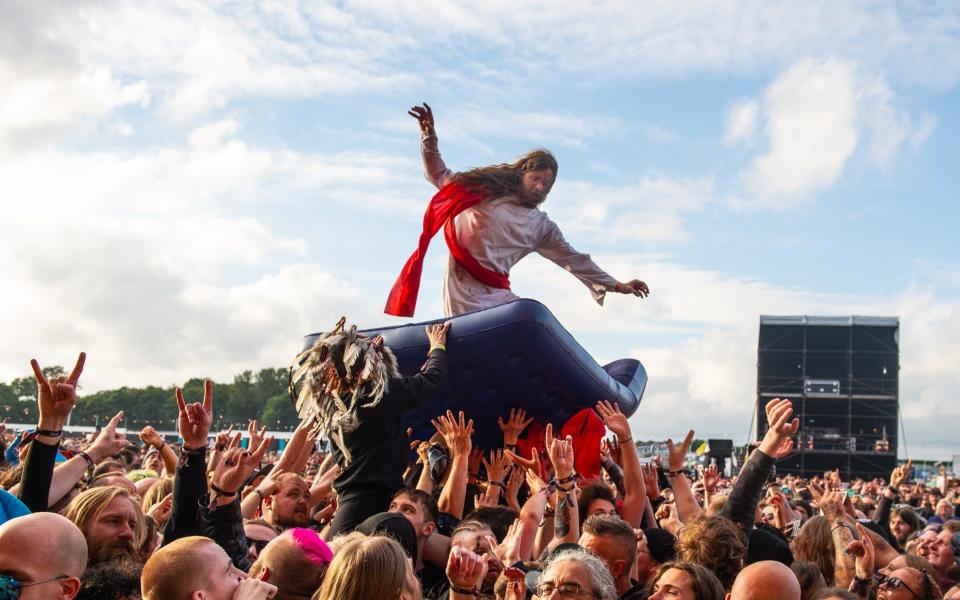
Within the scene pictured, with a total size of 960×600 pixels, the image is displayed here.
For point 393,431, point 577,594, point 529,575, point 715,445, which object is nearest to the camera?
point 577,594

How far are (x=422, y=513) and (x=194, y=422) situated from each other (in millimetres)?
1047

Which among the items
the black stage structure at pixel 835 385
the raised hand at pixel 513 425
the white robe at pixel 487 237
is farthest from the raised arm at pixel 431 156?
the black stage structure at pixel 835 385

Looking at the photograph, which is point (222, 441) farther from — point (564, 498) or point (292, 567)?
point (564, 498)

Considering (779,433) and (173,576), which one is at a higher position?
(779,433)

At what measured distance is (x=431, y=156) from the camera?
5.86 meters

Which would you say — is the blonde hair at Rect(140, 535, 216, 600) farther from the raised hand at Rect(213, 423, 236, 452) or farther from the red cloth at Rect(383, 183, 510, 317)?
the red cloth at Rect(383, 183, 510, 317)

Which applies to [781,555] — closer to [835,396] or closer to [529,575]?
[529,575]

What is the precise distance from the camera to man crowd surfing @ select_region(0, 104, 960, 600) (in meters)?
2.20

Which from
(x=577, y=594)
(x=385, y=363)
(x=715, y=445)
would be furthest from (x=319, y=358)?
(x=715, y=445)

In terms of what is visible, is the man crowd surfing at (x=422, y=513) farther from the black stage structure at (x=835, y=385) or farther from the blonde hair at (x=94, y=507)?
the black stage structure at (x=835, y=385)

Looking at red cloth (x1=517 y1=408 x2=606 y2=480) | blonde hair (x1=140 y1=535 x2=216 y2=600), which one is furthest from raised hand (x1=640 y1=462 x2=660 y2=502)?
blonde hair (x1=140 y1=535 x2=216 y2=600)

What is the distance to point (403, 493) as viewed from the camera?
3623mm

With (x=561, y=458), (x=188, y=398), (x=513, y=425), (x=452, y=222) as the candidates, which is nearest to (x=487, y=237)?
(x=452, y=222)

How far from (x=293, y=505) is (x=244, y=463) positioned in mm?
1265
